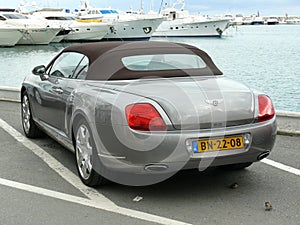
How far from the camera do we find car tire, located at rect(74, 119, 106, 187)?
191 inches

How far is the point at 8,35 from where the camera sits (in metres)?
47.2

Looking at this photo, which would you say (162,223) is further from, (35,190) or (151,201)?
(35,190)

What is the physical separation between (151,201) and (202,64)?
1844 mm

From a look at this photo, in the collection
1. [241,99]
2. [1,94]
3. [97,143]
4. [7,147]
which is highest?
[241,99]

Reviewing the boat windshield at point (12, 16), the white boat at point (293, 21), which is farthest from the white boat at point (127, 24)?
the white boat at point (293, 21)

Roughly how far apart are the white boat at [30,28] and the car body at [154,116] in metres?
45.2

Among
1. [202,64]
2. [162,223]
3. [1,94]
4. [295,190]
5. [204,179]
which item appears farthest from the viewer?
[1,94]

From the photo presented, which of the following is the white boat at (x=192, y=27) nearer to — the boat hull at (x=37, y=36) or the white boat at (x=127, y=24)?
the white boat at (x=127, y=24)

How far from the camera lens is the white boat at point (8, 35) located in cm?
4684

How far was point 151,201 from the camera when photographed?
15.1ft

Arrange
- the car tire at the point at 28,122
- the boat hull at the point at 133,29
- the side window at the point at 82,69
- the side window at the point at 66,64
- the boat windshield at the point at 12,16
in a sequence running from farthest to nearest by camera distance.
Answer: the boat hull at the point at 133,29 < the boat windshield at the point at 12,16 < the car tire at the point at 28,122 < the side window at the point at 66,64 < the side window at the point at 82,69

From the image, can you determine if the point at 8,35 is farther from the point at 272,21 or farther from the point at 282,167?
the point at 272,21

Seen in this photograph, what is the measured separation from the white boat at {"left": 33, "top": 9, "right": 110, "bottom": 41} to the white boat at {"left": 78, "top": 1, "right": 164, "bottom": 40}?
1.61m

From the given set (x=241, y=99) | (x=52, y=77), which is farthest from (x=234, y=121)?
(x=52, y=77)
